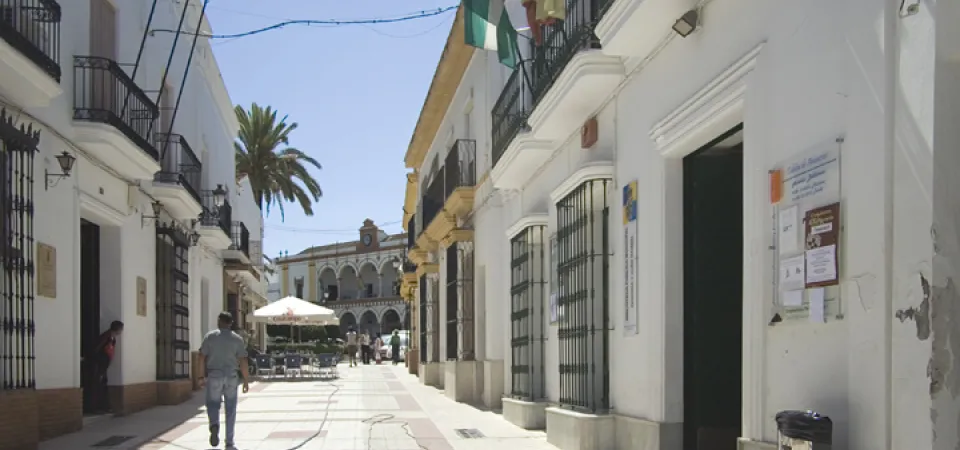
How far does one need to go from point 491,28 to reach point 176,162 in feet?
27.7

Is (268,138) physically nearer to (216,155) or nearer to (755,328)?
(216,155)

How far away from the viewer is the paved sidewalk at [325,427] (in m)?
10.9

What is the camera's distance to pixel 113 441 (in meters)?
11.1

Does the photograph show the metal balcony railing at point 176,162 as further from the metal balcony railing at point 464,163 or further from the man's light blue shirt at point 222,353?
the man's light blue shirt at point 222,353

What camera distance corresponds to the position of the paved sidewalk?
10.9 metres

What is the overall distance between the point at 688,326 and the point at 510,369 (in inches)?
251

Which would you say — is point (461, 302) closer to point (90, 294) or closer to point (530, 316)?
point (530, 316)

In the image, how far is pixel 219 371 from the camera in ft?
33.5

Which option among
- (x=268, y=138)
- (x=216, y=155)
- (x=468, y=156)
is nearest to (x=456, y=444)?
(x=468, y=156)

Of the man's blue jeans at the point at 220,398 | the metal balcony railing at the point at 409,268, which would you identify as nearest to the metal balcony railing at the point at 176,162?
the man's blue jeans at the point at 220,398

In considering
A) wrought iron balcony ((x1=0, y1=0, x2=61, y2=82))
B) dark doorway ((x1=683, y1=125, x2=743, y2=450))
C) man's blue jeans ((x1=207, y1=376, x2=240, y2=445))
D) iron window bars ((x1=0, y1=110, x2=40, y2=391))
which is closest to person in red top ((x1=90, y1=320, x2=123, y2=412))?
iron window bars ((x1=0, y1=110, x2=40, y2=391))

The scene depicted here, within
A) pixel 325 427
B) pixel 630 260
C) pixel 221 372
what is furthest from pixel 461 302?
pixel 630 260

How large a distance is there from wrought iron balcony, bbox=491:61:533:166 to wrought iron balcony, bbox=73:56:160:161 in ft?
16.8

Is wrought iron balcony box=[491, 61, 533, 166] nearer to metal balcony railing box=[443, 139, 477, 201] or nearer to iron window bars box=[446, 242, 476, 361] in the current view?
metal balcony railing box=[443, 139, 477, 201]
